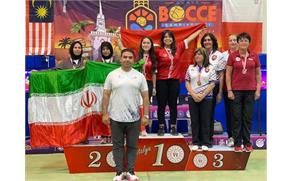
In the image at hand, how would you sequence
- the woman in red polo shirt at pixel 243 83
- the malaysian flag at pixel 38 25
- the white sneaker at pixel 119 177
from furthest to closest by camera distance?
the malaysian flag at pixel 38 25 → the woman in red polo shirt at pixel 243 83 → the white sneaker at pixel 119 177

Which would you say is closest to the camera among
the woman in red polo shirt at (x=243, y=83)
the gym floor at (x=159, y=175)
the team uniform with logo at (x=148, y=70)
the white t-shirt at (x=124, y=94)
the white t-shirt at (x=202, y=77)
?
the white t-shirt at (x=124, y=94)

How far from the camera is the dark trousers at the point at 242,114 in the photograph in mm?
5285

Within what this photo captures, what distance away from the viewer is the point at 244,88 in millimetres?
5258

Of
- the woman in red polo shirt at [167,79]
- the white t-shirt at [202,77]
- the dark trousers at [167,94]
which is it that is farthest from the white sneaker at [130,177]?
the white t-shirt at [202,77]

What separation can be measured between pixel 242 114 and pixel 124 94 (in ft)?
5.43

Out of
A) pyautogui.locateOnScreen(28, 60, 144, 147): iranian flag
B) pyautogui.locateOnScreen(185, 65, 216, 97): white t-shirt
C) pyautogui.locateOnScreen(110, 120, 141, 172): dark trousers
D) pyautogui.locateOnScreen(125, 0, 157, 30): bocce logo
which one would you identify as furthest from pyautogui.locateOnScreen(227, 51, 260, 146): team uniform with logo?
pyautogui.locateOnScreen(125, 0, 157, 30): bocce logo

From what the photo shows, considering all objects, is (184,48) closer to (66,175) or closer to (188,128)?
(188,128)

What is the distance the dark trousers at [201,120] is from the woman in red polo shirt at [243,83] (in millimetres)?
333

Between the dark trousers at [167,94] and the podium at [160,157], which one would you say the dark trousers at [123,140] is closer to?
the podium at [160,157]

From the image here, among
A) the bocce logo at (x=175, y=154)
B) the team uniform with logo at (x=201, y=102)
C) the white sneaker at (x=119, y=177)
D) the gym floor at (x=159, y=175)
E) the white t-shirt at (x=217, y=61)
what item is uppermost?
the white t-shirt at (x=217, y=61)

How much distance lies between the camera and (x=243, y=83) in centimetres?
525

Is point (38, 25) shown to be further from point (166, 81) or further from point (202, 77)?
point (202, 77)

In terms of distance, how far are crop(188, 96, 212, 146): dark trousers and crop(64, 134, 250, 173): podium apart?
167 millimetres

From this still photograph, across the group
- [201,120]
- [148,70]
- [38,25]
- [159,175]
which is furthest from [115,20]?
[159,175]
